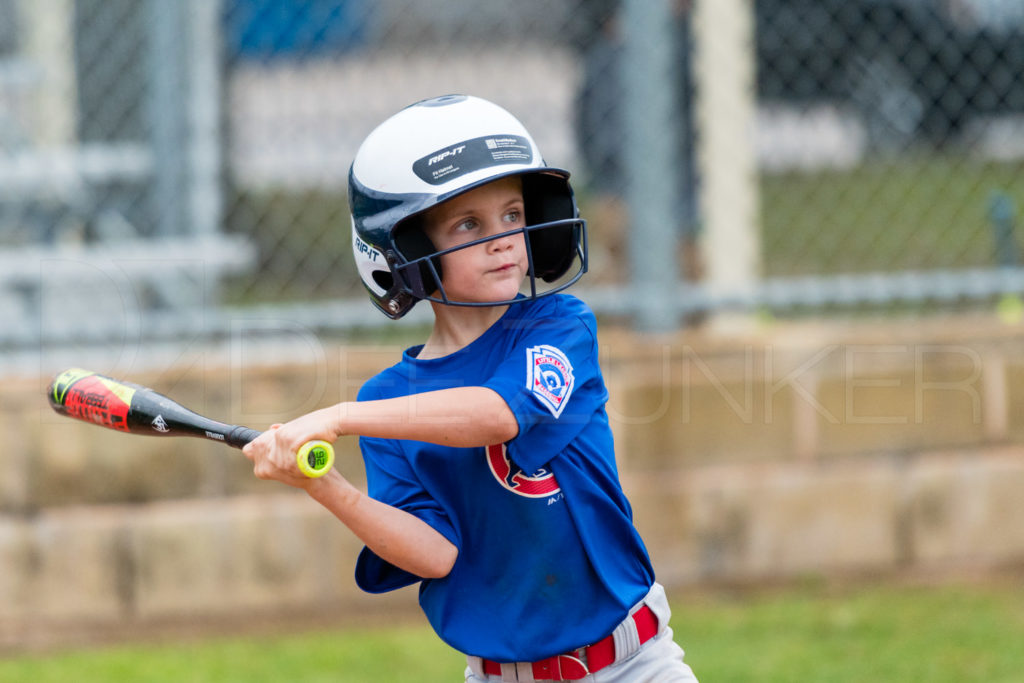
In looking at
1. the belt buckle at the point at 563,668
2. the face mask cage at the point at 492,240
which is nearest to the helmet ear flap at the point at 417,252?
the face mask cage at the point at 492,240

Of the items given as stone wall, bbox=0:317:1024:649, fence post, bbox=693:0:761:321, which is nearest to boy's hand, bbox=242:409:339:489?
stone wall, bbox=0:317:1024:649

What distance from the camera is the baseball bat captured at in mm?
2184

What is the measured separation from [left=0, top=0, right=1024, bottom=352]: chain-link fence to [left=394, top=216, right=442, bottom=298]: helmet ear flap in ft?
7.02

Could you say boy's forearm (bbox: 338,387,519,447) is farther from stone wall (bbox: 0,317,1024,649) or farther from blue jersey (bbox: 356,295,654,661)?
stone wall (bbox: 0,317,1024,649)

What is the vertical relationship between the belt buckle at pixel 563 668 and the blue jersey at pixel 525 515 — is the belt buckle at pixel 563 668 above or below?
below

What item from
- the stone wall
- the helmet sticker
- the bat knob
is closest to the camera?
the bat knob

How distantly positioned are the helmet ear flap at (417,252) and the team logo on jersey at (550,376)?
0.23m

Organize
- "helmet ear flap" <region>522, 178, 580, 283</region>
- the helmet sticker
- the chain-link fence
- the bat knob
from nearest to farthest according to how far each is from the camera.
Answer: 1. the bat knob
2. the helmet sticker
3. "helmet ear flap" <region>522, 178, 580, 283</region>
4. the chain-link fence

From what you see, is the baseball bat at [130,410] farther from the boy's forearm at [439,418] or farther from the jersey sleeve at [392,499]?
the jersey sleeve at [392,499]

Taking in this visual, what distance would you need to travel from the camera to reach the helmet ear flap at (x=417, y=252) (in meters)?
2.32

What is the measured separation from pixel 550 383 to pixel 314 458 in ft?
1.48

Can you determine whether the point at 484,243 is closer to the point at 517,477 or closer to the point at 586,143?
the point at 517,477

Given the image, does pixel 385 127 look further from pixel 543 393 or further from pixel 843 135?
pixel 843 135

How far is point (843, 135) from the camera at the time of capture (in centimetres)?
498
